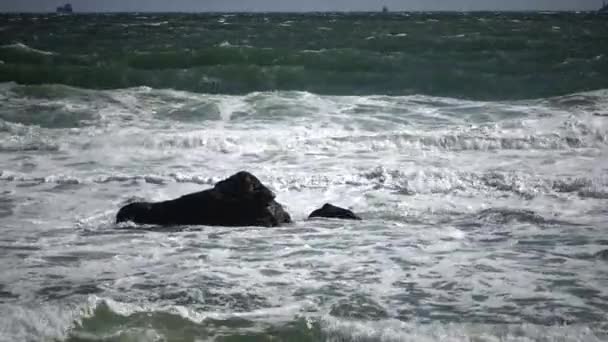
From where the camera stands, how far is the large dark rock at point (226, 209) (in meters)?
7.70

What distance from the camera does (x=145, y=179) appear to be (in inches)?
399

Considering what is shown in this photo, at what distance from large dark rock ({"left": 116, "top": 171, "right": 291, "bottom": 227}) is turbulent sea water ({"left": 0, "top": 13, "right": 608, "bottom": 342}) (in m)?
0.22

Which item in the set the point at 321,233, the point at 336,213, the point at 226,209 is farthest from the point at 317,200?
the point at 321,233

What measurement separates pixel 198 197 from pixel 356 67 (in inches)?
612

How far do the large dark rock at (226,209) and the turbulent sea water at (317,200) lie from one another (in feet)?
0.73

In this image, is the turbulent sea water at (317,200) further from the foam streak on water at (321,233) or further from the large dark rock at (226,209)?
the large dark rock at (226,209)

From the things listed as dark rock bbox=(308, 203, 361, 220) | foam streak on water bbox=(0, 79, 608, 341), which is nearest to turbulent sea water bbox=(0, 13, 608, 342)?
foam streak on water bbox=(0, 79, 608, 341)

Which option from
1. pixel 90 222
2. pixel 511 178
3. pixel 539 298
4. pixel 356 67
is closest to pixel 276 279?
pixel 539 298

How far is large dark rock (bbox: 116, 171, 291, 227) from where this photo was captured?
303 inches

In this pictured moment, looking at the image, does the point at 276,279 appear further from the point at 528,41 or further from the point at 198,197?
the point at 528,41

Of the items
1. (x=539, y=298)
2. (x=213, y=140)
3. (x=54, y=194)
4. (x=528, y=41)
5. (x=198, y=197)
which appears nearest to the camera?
(x=539, y=298)

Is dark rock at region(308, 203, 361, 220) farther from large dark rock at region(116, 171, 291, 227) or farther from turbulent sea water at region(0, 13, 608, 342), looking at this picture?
large dark rock at region(116, 171, 291, 227)

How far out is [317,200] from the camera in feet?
30.2

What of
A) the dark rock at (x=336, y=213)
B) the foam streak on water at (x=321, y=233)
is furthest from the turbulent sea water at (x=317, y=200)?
the dark rock at (x=336, y=213)
